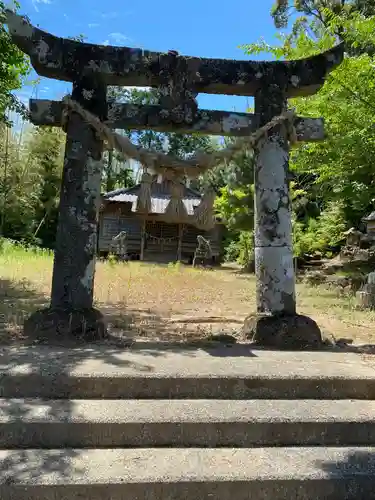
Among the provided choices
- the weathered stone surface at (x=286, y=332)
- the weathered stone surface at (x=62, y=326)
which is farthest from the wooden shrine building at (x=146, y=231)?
the weathered stone surface at (x=62, y=326)

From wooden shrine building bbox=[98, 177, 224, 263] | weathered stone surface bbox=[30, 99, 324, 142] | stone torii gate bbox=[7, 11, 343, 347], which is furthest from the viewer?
wooden shrine building bbox=[98, 177, 224, 263]

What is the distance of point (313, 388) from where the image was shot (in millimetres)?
3949

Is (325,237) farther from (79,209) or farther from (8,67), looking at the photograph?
(79,209)

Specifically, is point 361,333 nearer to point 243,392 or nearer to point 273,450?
point 243,392

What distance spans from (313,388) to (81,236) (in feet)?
10.6

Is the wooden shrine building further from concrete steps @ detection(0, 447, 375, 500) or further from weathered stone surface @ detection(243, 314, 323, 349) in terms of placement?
concrete steps @ detection(0, 447, 375, 500)

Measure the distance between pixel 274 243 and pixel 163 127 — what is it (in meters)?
2.12

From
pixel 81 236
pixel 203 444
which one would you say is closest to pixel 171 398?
pixel 203 444

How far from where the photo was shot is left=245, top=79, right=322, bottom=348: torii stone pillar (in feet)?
17.7

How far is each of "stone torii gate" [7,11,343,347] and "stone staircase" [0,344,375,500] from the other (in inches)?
37.1

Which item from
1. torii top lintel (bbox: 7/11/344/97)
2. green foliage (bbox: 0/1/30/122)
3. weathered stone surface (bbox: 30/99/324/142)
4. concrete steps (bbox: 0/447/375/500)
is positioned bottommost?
concrete steps (bbox: 0/447/375/500)

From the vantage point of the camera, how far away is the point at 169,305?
963 cm

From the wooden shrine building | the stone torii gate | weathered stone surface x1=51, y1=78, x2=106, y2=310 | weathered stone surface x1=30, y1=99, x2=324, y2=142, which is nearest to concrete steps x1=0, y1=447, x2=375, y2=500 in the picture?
the stone torii gate

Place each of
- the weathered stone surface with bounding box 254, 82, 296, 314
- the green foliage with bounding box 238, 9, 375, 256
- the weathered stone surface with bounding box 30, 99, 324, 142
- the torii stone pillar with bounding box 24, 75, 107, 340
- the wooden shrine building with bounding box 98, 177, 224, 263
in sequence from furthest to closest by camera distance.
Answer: the wooden shrine building with bounding box 98, 177, 224, 263, the green foliage with bounding box 238, 9, 375, 256, the weathered stone surface with bounding box 254, 82, 296, 314, the weathered stone surface with bounding box 30, 99, 324, 142, the torii stone pillar with bounding box 24, 75, 107, 340
